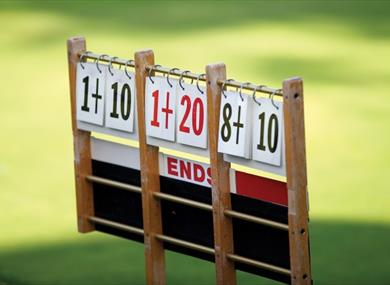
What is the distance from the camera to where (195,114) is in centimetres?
658

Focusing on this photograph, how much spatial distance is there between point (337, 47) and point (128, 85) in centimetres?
613

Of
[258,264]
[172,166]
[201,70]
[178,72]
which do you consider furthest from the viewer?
[201,70]

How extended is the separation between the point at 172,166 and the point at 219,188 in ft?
1.35

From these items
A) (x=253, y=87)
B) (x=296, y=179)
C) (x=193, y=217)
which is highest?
(x=253, y=87)

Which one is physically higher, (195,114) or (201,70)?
(195,114)

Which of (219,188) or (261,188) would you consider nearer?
(261,188)

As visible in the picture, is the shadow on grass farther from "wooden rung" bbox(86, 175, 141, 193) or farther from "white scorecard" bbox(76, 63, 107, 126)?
"white scorecard" bbox(76, 63, 107, 126)

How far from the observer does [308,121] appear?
10.7 meters

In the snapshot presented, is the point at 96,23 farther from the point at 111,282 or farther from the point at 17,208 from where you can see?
the point at 111,282

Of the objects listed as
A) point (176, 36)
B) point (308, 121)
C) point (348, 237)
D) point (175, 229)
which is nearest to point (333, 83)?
point (308, 121)

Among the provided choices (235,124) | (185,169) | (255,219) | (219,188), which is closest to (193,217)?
(185,169)

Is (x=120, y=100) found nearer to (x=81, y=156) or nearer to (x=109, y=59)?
(x=109, y=59)

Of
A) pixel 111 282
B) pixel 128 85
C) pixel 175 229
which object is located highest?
pixel 128 85

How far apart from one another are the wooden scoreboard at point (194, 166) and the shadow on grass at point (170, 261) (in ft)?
2.82
